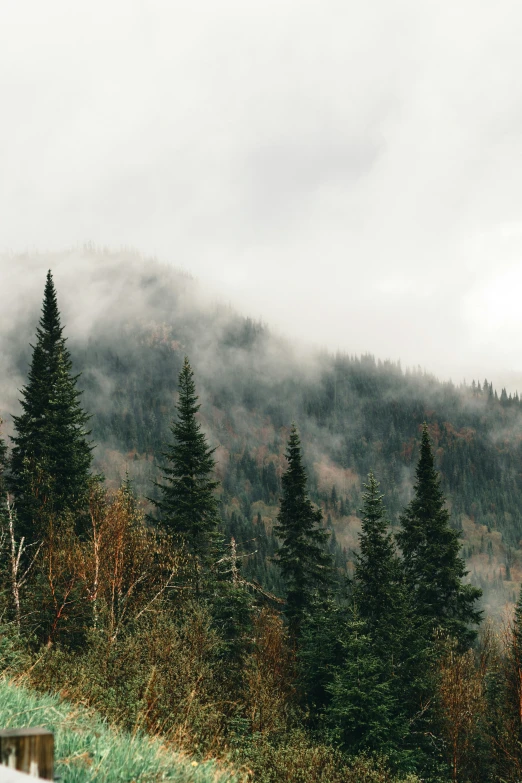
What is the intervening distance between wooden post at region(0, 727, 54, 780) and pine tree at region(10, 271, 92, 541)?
3030 centimetres

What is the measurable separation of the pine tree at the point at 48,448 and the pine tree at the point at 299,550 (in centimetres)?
1508

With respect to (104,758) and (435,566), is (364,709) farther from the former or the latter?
(104,758)

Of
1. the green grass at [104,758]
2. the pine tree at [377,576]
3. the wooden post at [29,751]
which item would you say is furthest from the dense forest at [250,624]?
the wooden post at [29,751]

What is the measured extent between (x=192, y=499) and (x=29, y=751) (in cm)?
3292

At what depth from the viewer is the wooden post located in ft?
7.64

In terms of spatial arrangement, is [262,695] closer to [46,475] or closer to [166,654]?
[166,654]

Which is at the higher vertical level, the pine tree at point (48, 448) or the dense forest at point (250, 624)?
the pine tree at point (48, 448)

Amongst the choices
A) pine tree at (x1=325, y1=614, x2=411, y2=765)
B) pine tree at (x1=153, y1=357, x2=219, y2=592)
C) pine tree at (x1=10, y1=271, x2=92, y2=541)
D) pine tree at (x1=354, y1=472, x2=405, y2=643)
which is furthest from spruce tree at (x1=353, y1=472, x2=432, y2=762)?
pine tree at (x1=10, y1=271, x2=92, y2=541)

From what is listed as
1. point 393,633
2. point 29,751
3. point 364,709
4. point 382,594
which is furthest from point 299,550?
point 29,751

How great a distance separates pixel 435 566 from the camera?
121ft

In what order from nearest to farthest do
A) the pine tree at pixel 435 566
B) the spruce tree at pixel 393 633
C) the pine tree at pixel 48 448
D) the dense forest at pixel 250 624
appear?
the dense forest at pixel 250 624 → the spruce tree at pixel 393 633 → the pine tree at pixel 48 448 → the pine tree at pixel 435 566

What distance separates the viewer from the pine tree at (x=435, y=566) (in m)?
36.1

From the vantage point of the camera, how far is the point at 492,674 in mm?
37250

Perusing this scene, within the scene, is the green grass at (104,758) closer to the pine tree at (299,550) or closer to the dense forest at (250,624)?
the dense forest at (250,624)
